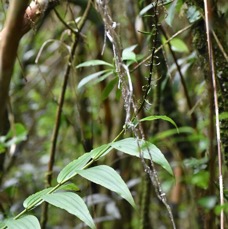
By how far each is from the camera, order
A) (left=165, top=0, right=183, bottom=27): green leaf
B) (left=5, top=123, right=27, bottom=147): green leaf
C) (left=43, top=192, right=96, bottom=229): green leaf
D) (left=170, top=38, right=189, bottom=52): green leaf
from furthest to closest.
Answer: (left=5, top=123, right=27, bottom=147): green leaf, (left=170, top=38, right=189, bottom=52): green leaf, (left=165, top=0, right=183, bottom=27): green leaf, (left=43, top=192, right=96, bottom=229): green leaf

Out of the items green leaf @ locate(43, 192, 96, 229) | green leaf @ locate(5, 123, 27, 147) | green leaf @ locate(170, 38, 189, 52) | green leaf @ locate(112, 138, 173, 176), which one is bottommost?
green leaf @ locate(43, 192, 96, 229)

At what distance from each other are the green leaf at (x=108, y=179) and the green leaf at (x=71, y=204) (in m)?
0.04

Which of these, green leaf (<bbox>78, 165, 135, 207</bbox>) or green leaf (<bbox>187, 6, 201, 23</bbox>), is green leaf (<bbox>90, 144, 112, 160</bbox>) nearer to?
green leaf (<bbox>78, 165, 135, 207</bbox>)

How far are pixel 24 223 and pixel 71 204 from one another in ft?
0.24

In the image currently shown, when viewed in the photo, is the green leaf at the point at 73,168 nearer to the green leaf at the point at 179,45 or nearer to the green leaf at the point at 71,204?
the green leaf at the point at 71,204

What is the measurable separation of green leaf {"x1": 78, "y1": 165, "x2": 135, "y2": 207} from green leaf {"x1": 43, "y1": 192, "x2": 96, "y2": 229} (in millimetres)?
35

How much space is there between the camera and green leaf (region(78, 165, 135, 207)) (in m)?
0.67

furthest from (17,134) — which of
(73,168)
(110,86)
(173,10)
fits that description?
(73,168)

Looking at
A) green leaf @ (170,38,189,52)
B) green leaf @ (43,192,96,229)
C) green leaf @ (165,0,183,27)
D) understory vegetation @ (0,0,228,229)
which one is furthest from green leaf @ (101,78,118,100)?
green leaf @ (43,192,96,229)

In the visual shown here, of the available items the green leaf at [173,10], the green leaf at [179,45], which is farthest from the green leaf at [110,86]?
the green leaf at [179,45]

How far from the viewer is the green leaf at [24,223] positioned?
2.26 feet

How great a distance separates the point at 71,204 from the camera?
0.69m

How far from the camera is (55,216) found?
230 centimetres

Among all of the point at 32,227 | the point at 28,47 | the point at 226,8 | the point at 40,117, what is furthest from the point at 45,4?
the point at 40,117
